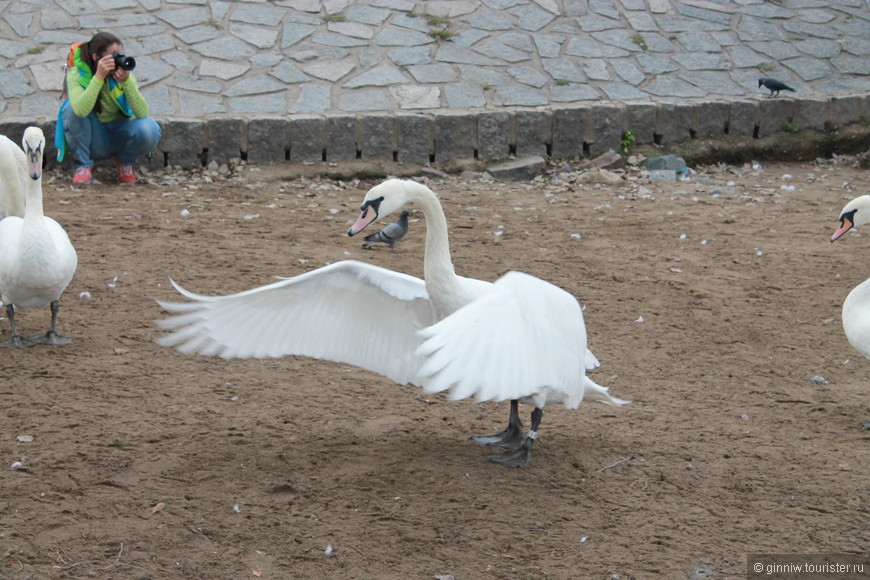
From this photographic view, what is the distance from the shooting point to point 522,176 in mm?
8102

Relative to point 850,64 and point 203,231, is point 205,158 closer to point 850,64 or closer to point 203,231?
point 203,231

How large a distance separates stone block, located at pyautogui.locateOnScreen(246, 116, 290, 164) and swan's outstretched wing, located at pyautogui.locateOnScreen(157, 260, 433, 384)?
413 cm

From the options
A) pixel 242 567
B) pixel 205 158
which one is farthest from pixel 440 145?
pixel 242 567

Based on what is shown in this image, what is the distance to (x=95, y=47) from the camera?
7234 millimetres

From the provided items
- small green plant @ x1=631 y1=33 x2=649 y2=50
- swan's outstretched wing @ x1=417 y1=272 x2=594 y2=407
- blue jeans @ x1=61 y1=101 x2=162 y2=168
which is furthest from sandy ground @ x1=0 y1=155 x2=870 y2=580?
small green plant @ x1=631 y1=33 x2=649 y2=50

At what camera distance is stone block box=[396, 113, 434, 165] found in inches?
315

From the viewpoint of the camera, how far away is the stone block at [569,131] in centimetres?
831

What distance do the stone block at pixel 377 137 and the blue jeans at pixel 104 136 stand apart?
1643 mm

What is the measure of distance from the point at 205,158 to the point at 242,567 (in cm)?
531

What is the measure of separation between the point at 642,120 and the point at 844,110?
2.02 m

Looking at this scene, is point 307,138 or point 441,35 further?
point 441,35

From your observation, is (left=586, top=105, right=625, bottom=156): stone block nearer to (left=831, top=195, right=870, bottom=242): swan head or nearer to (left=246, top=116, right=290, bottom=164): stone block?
(left=246, top=116, right=290, bottom=164): stone block

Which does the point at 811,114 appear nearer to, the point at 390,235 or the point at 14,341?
the point at 390,235

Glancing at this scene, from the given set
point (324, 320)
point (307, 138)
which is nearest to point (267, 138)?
point (307, 138)
